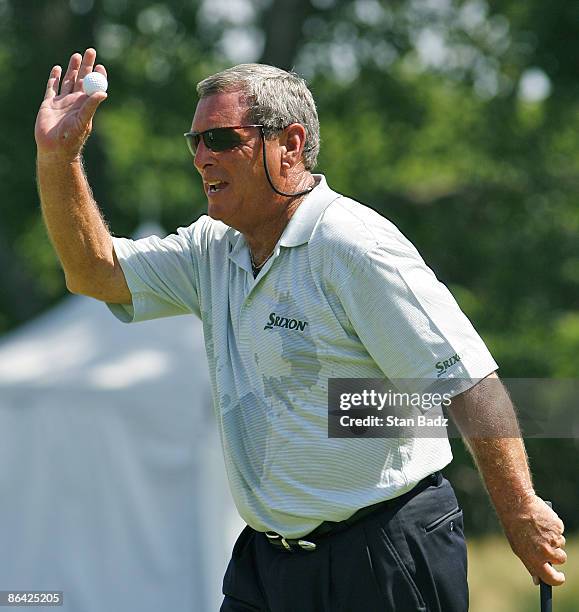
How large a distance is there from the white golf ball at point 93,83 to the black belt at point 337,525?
4.06 feet

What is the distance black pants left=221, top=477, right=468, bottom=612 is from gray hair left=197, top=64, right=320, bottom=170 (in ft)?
3.28

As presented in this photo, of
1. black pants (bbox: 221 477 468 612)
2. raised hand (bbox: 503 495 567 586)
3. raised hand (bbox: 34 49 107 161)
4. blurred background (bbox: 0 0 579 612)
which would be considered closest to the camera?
raised hand (bbox: 503 495 567 586)

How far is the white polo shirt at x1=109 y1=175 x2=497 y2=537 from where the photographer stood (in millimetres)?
2795

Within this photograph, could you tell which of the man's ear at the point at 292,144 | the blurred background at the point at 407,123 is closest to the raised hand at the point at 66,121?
the man's ear at the point at 292,144

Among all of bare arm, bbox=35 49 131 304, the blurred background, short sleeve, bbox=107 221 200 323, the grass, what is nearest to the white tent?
the grass

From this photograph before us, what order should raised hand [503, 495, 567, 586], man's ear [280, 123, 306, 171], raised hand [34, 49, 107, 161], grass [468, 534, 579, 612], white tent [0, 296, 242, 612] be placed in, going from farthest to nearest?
grass [468, 534, 579, 612] → white tent [0, 296, 242, 612] → man's ear [280, 123, 306, 171] → raised hand [34, 49, 107, 161] → raised hand [503, 495, 567, 586]

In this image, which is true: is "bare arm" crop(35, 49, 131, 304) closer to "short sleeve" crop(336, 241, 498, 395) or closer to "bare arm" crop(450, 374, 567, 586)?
"short sleeve" crop(336, 241, 498, 395)

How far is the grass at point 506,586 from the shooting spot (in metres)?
7.80

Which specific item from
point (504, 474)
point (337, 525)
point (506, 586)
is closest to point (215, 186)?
point (337, 525)

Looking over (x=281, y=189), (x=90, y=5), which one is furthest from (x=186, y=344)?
(x=90, y=5)

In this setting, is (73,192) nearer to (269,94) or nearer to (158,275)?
(158,275)

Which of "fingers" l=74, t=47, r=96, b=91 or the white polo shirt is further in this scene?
"fingers" l=74, t=47, r=96, b=91

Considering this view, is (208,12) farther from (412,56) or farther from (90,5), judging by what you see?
(412,56)

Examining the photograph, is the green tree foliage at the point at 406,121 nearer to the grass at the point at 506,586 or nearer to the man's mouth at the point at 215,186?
the grass at the point at 506,586
